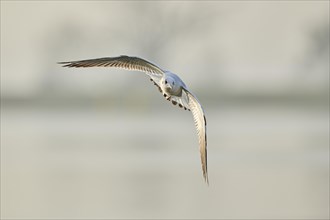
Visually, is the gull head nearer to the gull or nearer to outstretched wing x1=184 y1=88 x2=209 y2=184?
the gull

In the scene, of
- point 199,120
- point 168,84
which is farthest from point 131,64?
point 199,120

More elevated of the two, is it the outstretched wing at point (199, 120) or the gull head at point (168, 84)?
the gull head at point (168, 84)

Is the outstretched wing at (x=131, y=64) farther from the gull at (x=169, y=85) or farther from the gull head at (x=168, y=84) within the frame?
the gull head at (x=168, y=84)

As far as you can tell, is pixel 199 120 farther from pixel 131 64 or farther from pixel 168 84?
pixel 131 64

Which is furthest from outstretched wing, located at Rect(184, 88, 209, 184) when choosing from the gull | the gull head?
the gull head

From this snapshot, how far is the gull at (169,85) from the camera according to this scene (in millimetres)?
8047

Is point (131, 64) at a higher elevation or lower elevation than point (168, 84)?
higher

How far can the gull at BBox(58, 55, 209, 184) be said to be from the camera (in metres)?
8.05

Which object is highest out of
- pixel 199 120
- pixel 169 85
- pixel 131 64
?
pixel 131 64

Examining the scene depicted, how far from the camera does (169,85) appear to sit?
8008mm

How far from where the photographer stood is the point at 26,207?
36.6 feet

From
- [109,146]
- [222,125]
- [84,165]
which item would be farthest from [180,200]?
[222,125]

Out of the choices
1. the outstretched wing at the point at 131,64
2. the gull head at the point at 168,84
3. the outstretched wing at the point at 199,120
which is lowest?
the outstretched wing at the point at 199,120

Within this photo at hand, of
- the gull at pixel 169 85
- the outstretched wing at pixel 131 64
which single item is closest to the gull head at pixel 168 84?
the gull at pixel 169 85
